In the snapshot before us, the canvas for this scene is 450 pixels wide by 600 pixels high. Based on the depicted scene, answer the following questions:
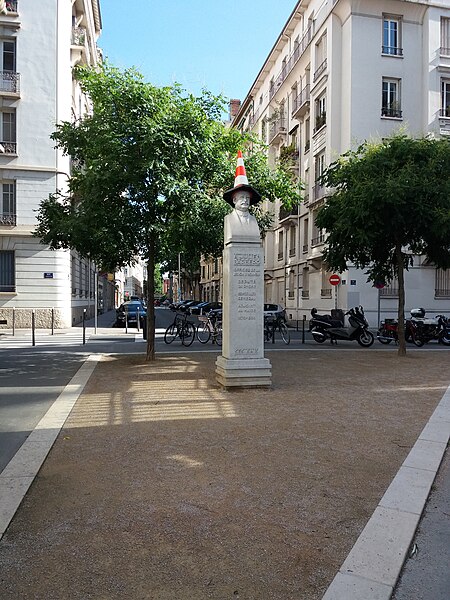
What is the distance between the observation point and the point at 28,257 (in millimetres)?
24359

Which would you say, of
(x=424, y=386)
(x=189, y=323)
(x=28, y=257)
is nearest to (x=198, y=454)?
(x=424, y=386)

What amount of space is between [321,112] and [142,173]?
23194 mm

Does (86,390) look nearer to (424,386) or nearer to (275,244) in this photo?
(424,386)

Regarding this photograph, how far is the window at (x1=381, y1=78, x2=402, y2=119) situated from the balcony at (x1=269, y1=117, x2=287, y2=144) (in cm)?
1052

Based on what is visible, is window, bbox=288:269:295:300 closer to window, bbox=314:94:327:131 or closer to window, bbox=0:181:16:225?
window, bbox=314:94:327:131

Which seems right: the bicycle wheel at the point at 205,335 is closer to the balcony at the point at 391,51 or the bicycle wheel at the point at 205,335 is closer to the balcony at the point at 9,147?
the balcony at the point at 9,147

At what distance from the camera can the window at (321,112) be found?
2962 cm

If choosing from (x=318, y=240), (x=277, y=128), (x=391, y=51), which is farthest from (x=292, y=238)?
(x=391, y=51)

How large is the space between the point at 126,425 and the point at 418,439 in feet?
10.9

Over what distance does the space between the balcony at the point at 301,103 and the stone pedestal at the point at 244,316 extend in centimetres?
2605

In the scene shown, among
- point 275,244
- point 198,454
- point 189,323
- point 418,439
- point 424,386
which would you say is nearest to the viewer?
point 198,454

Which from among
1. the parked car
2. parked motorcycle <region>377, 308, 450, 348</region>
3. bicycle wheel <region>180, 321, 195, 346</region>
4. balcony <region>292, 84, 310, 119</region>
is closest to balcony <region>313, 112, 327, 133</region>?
balcony <region>292, 84, 310, 119</region>

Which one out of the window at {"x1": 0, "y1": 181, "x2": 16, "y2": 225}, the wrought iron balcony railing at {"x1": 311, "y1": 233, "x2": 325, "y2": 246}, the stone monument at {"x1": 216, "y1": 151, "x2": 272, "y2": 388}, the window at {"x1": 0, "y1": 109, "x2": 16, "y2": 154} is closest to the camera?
the stone monument at {"x1": 216, "y1": 151, "x2": 272, "y2": 388}

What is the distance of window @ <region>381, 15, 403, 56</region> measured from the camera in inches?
1092
